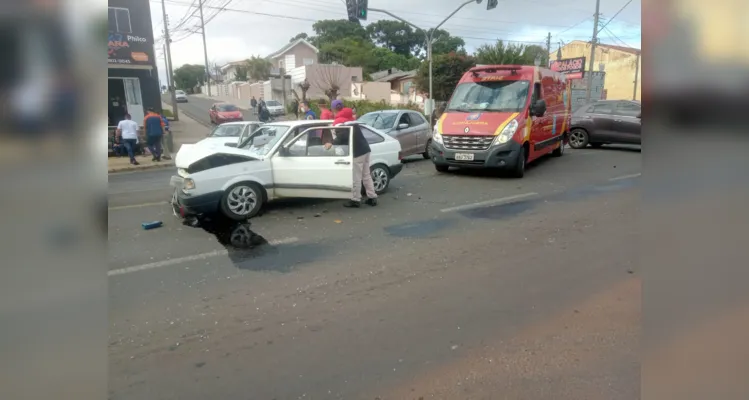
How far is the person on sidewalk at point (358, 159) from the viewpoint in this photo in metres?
7.25

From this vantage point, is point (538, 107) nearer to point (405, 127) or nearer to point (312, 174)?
point (405, 127)

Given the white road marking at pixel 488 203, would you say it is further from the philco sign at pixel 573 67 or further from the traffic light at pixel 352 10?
the philco sign at pixel 573 67

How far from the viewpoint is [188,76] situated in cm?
7875

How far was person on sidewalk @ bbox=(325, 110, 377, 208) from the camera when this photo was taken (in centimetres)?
725

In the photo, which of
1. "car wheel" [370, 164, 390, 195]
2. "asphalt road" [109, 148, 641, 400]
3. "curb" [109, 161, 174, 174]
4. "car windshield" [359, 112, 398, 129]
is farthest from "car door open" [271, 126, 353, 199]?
"curb" [109, 161, 174, 174]

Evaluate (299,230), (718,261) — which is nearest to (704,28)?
(718,261)

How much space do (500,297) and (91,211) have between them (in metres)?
3.57

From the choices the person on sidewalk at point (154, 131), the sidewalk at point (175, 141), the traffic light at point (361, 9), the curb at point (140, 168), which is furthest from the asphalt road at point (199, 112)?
the traffic light at point (361, 9)

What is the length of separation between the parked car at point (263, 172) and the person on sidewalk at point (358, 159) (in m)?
0.09

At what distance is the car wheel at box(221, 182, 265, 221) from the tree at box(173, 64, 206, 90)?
78.5 metres

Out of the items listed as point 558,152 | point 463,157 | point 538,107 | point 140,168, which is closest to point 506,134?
point 463,157

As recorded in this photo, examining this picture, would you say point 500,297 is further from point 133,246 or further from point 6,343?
point 133,246

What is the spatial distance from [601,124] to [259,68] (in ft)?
162

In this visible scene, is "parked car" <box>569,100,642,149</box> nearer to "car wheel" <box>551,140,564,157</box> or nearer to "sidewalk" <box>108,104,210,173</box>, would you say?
"car wheel" <box>551,140,564,157</box>
